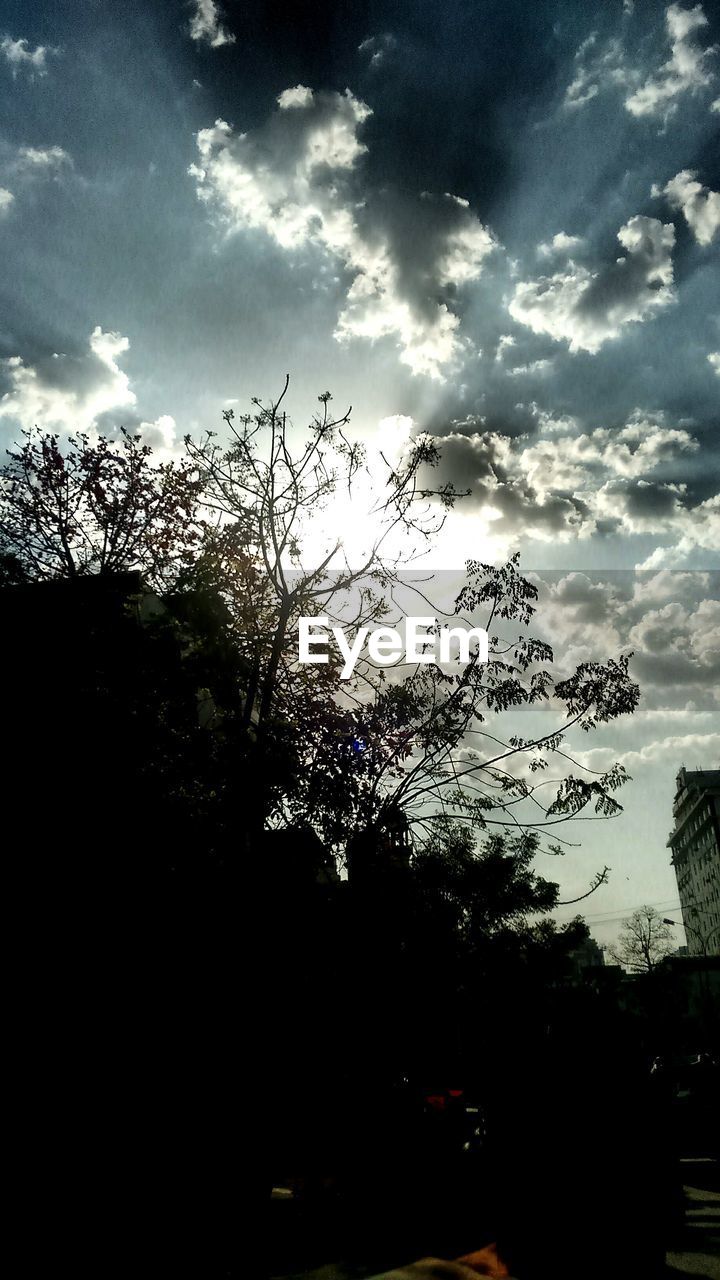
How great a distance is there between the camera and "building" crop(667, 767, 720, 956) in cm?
8706

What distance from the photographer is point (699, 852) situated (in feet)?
316

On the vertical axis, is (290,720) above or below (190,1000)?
above

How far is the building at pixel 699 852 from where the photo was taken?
286 feet

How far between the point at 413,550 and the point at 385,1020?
1054cm

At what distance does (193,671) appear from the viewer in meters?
9.62

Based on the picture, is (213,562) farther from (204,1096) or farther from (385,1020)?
(385,1020)

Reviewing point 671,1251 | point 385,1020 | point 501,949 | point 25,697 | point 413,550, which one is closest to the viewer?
point 671,1251

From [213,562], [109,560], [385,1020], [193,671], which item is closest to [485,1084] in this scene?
[193,671]

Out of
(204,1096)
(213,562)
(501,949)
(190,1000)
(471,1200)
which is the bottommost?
(471,1200)

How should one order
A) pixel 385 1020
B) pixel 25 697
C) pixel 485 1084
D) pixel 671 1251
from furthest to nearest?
pixel 385 1020
pixel 25 697
pixel 671 1251
pixel 485 1084

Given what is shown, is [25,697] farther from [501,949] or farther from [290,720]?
[501,949]

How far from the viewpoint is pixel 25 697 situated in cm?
834

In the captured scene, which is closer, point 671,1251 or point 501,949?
point 671,1251

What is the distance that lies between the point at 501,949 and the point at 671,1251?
28.2m
